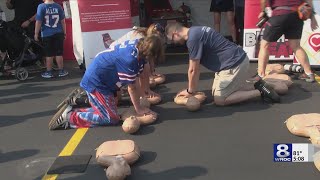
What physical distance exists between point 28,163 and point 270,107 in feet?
9.70

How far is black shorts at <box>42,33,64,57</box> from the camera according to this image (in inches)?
276

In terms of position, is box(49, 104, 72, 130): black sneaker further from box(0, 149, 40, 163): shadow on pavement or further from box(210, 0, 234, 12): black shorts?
box(210, 0, 234, 12): black shorts

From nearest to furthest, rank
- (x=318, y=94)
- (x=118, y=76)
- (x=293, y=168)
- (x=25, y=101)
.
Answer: (x=293, y=168) < (x=118, y=76) < (x=318, y=94) < (x=25, y=101)

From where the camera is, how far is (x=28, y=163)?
3.88 m

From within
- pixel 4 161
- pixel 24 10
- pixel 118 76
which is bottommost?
pixel 4 161

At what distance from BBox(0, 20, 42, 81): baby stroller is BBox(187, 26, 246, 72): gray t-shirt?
3.61 m

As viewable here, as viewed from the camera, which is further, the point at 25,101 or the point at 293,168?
the point at 25,101

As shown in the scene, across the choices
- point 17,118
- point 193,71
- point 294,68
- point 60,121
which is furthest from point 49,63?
point 294,68

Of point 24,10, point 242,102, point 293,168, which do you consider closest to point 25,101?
point 24,10

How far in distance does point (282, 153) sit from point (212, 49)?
181cm

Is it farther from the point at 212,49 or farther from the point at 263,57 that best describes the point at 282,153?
the point at 263,57

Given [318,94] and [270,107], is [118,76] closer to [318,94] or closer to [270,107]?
[270,107]

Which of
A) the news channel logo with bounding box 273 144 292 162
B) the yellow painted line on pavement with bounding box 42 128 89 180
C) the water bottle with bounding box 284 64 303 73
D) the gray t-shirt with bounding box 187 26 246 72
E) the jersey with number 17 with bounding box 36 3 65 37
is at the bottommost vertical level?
the yellow painted line on pavement with bounding box 42 128 89 180

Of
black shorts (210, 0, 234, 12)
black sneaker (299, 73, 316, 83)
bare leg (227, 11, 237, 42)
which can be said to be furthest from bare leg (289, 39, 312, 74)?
black shorts (210, 0, 234, 12)
